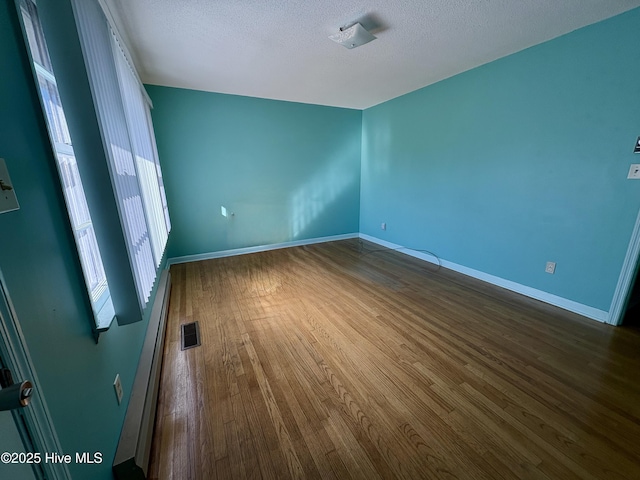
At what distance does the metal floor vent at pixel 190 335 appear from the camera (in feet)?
6.40

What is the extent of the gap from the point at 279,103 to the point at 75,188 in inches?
140

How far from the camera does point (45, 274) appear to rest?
2.36 feet

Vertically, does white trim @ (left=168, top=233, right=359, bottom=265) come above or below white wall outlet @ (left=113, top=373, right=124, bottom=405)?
below

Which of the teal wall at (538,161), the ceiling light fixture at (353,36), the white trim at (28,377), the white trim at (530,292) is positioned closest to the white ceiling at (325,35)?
the ceiling light fixture at (353,36)

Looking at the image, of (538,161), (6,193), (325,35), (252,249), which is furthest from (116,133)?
(538,161)

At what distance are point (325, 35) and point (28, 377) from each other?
266 centimetres

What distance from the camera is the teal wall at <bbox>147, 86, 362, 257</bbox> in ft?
11.4

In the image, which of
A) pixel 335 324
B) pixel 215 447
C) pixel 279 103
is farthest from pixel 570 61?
pixel 215 447

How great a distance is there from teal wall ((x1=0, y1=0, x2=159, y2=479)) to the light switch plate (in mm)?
29

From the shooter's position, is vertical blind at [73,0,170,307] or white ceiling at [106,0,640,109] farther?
white ceiling at [106,0,640,109]

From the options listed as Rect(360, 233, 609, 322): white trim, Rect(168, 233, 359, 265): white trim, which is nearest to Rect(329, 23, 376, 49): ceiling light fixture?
Rect(360, 233, 609, 322): white trim

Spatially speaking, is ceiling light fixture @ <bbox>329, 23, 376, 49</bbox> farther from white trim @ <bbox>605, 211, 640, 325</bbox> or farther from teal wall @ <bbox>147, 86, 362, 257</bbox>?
white trim @ <bbox>605, 211, 640, 325</bbox>

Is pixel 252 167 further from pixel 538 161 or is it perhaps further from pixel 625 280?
pixel 625 280

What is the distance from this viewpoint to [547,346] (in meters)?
1.90
